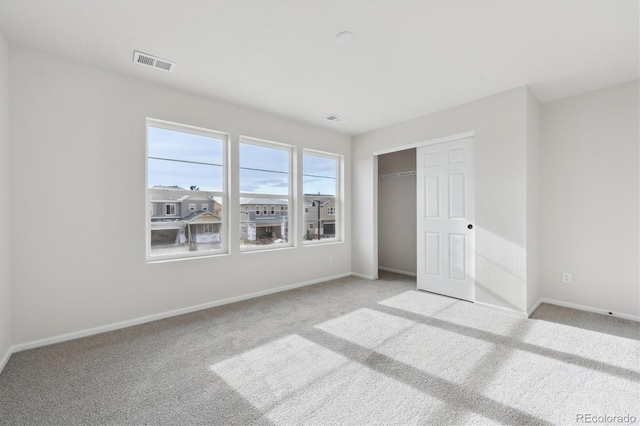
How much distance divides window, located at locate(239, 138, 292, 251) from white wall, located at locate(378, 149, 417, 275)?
2.24m

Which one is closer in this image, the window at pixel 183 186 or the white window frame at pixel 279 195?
the window at pixel 183 186

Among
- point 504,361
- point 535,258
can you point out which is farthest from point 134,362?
point 535,258

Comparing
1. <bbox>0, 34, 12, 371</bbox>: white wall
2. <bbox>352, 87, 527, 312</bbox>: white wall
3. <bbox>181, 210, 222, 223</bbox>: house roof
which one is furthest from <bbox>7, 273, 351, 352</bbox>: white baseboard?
<bbox>352, 87, 527, 312</bbox>: white wall

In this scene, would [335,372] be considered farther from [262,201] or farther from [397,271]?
[397,271]

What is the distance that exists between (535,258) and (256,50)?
12.8ft

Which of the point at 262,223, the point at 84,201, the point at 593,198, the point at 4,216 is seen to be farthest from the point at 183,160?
the point at 593,198

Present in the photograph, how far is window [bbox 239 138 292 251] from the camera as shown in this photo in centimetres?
399

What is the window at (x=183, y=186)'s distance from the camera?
3244 mm

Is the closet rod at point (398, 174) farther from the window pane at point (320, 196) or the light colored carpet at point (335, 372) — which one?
the light colored carpet at point (335, 372)

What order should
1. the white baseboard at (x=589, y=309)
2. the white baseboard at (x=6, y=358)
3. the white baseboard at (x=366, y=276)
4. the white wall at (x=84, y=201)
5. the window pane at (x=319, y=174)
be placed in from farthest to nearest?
the white baseboard at (x=366, y=276)
the window pane at (x=319, y=174)
the white baseboard at (x=589, y=309)
the white wall at (x=84, y=201)
the white baseboard at (x=6, y=358)

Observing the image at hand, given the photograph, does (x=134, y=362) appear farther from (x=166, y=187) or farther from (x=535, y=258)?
(x=535, y=258)

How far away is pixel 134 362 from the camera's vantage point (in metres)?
2.28

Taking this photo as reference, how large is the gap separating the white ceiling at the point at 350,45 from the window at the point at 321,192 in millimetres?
1493

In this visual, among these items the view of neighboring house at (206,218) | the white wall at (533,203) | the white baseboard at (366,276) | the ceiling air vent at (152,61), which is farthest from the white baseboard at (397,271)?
the ceiling air vent at (152,61)
